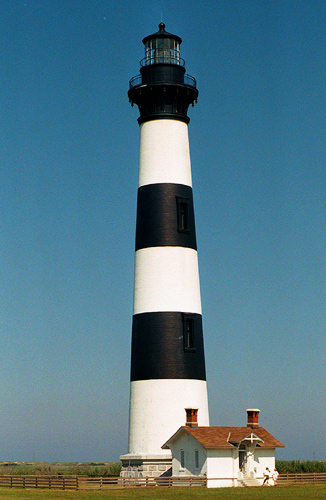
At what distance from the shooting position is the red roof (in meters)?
43.1

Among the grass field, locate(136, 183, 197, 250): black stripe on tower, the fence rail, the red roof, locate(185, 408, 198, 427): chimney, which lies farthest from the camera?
the fence rail

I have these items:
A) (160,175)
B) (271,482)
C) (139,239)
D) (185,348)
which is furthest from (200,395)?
(160,175)

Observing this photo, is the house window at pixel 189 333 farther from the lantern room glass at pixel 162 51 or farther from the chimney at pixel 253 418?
the lantern room glass at pixel 162 51

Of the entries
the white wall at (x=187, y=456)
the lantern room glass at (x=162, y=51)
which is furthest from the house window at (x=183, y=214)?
the white wall at (x=187, y=456)

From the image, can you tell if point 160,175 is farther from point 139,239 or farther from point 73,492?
point 73,492

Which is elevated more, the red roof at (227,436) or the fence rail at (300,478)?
the red roof at (227,436)

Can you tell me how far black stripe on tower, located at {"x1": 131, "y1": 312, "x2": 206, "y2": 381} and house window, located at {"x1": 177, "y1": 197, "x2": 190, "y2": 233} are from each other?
177 inches

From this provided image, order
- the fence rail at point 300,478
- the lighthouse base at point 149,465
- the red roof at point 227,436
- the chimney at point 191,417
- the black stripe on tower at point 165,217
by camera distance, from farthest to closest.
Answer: the fence rail at point 300,478
the black stripe on tower at point 165,217
the lighthouse base at point 149,465
the chimney at point 191,417
the red roof at point 227,436

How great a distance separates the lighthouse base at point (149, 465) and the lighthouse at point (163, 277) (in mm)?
50

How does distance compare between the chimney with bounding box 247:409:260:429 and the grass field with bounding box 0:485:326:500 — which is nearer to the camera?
→ the grass field with bounding box 0:485:326:500

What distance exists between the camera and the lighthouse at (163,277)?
44.2 meters

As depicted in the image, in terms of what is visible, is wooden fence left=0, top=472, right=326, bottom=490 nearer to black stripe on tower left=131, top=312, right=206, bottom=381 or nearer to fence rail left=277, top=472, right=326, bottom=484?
fence rail left=277, top=472, right=326, bottom=484

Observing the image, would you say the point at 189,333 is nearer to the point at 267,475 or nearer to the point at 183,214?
the point at 183,214

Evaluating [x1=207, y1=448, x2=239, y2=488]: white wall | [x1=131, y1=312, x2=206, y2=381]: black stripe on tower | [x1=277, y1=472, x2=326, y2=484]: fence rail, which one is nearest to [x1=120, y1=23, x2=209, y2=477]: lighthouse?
[x1=131, y1=312, x2=206, y2=381]: black stripe on tower
